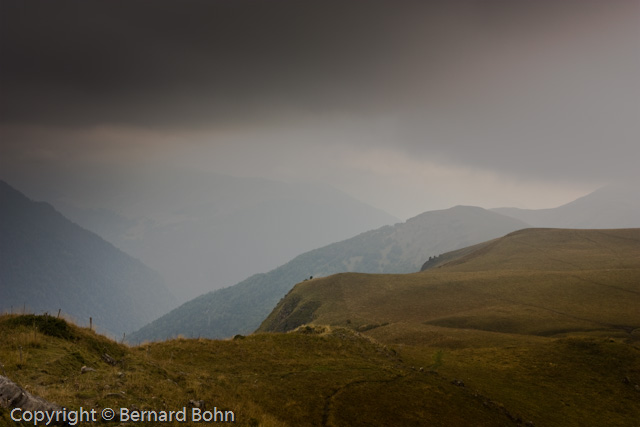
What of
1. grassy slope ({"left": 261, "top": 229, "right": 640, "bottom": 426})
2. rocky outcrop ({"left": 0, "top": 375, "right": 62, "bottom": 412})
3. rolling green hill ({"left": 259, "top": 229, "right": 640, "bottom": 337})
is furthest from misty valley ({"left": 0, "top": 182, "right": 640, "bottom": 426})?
rolling green hill ({"left": 259, "top": 229, "right": 640, "bottom": 337})

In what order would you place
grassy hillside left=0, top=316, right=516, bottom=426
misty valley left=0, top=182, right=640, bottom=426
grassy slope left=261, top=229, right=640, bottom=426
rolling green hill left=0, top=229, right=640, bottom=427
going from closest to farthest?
misty valley left=0, top=182, right=640, bottom=426 < grassy hillside left=0, top=316, right=516, bottom=426 < rolling green hill left=0, top=229, right=640, bottom=427 < grassy slope left=261, top=229, right=640, bottom=426

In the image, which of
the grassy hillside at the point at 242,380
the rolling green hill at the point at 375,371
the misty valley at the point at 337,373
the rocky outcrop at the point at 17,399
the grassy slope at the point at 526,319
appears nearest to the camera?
the rocky outcrop at the point at 17,399

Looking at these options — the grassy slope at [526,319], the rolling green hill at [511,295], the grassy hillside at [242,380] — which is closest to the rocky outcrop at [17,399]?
the grassy hillside at [242,380]

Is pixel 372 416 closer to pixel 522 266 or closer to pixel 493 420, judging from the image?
pixel 493 420

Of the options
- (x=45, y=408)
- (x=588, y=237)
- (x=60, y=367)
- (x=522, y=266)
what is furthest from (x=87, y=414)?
(x=588, y=237)

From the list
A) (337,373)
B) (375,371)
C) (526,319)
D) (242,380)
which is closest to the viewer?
(242,380)

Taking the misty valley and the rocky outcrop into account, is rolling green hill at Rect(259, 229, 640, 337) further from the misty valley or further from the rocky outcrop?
the rocky outcrop

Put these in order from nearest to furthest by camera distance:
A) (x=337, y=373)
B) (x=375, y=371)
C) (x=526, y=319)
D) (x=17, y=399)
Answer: (x=17, y=399) < (x=337, y=373) < (x=375, y=371) < (x=526, y=319)

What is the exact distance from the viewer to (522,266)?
372 feet

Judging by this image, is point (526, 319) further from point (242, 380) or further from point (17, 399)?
point (17, 399)

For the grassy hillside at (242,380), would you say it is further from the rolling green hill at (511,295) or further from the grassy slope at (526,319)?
the rolling green hill at (511,295)

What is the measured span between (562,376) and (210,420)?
34406mm

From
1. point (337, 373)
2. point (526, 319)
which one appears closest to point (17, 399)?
point (337, 373)

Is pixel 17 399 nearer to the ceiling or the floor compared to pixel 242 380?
nearer to the ceiling
